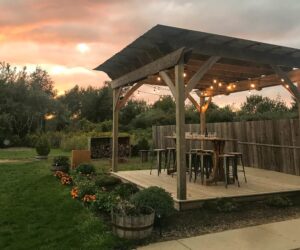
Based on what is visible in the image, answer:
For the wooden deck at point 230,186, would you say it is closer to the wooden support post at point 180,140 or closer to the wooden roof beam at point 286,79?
the wooden support post at point 180,140

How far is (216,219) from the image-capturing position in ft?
16.7

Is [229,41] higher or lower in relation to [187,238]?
higher

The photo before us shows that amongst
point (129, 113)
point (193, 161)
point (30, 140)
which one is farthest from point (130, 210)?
point (129, 113)

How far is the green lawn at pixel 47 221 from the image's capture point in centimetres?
400

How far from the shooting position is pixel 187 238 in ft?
13.8

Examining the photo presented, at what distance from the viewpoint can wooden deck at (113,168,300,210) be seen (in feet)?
19.5

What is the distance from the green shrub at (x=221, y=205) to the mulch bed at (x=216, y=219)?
7 centimetres

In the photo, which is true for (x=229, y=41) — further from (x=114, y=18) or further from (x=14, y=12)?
(x=14, y=12)

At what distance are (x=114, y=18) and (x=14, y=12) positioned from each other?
96.6 inches

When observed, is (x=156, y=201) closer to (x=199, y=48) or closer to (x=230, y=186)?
(x=230, y=186)

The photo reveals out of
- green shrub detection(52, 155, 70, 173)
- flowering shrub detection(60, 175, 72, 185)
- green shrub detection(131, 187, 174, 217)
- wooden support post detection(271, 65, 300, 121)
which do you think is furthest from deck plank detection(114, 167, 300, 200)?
wooden support post detection(271, 65, 300, 121)

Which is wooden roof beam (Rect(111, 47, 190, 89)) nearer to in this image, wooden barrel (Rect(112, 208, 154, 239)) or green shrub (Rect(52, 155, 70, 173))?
green shrub (Rect(52, 155, 70, 173))

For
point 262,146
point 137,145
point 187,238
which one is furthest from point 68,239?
point 137,145

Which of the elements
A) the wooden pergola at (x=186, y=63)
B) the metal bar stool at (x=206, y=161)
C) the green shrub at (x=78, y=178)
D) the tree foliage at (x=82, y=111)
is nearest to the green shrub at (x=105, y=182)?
the green shrub at (x=78, y=178)
